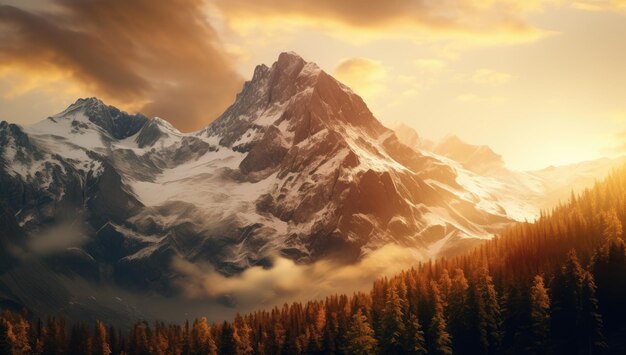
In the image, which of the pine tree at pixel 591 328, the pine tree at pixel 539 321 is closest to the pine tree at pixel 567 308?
the pine tree at pixel 591 328

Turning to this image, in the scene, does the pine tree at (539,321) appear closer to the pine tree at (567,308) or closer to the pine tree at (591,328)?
the pine tree at (567,308)

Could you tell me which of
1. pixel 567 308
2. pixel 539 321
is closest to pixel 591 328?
pixel 567 308

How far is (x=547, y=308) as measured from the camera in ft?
648

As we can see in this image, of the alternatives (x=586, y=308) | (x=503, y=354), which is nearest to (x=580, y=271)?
(x=586, y=308)

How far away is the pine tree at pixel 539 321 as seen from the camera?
191125mm

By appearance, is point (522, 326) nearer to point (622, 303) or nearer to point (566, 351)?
point (566, 351)

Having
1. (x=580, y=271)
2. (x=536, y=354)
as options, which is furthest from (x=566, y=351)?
(x=580, y=271)

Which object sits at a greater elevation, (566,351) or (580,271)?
(580,271)

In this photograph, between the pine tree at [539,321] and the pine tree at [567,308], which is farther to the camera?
the pine tree at [567,308]

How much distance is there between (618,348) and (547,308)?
17232mm

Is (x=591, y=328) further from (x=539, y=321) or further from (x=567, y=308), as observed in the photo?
(x=539, y=321)

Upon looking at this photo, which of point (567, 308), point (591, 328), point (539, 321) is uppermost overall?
point (567, 308)

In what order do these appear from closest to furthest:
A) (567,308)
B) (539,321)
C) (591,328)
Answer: (591,328) < (539,321) < (567,308)

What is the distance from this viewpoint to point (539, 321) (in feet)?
631
